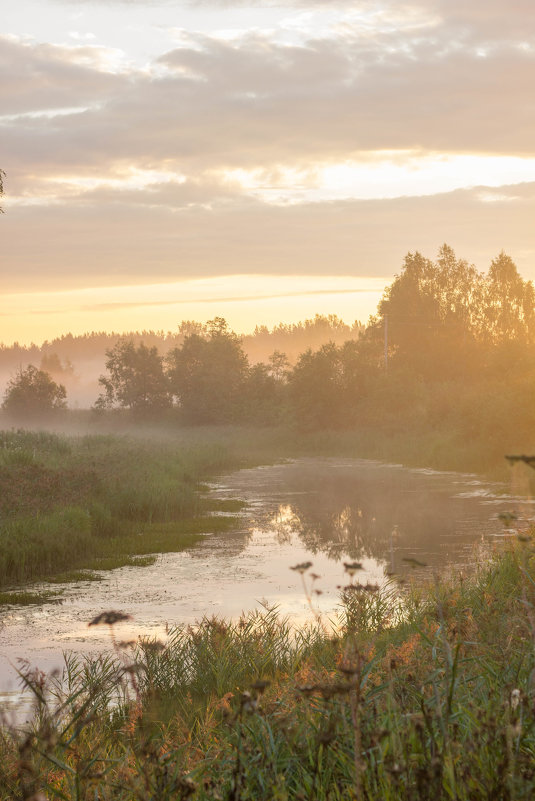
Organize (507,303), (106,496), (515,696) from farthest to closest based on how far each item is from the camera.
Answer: (507,303) → (106,496) → (515,696)

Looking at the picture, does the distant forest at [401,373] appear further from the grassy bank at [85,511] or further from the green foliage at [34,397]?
the grassy bank at [85,511]

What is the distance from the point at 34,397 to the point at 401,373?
43212 millimetres

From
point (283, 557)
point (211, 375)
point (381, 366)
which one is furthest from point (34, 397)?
point (283, 557)

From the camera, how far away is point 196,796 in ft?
12.8

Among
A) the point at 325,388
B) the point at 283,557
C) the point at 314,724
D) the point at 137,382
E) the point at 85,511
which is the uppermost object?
the point at 137,382

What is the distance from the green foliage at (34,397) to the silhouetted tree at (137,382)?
22.0 feet

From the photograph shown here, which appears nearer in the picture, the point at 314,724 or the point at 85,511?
the point at 314,724

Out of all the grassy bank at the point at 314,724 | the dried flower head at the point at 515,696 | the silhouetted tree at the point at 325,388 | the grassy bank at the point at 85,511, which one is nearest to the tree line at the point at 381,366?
the silhouetted tree at the point at 325,388

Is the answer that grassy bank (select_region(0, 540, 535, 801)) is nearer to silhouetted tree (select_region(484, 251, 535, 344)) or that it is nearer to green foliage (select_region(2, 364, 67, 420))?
silhouetted tree (select_region(484, 251, 535, 344))

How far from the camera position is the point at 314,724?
437 centimetres

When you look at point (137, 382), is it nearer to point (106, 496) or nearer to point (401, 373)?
point (401, 373)

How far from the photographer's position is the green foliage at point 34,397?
83.8 meters

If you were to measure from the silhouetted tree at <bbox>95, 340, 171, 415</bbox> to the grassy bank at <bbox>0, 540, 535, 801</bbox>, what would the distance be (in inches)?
2640

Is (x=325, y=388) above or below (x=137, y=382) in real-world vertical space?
below
